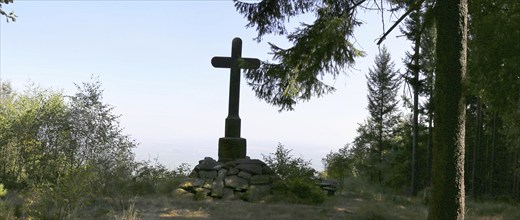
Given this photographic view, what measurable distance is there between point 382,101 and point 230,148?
60.8ft

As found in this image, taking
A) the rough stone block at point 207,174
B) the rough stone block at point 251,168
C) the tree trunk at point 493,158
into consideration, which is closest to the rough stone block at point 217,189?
the rough stone block at point 207,174

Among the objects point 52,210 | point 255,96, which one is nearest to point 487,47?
point 255,96

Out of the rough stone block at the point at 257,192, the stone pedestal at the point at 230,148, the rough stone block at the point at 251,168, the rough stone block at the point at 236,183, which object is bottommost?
the rough stone block at the point at 257,192

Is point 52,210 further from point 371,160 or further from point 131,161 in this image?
point 371,160

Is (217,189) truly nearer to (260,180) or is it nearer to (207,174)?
(207,174)

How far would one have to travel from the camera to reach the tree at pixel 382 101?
29781 millimetres

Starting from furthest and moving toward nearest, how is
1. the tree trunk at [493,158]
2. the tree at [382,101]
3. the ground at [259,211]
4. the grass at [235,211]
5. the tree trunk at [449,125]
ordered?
1. the tree at [382,101]
2. the tree trunk at [493,158]
3. the ground at [259,211]
4. the grass at [235,211]
5. the tree trunk at [449,125]

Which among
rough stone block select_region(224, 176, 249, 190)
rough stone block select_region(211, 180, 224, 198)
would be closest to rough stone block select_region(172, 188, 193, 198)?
rough stone block select_region(211, 180, 224, 198)

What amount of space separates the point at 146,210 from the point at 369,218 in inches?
180

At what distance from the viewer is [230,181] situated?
1259cm

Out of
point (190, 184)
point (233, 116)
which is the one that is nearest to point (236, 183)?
point (190, 184)

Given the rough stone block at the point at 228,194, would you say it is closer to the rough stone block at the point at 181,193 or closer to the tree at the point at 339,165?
the rough stone block at the point at 181,193

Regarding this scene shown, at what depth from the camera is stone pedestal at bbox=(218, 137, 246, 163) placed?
45.4 feet

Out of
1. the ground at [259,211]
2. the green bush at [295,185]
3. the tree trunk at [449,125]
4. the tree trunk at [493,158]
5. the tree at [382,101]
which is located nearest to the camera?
the tree trunk at [449,125]
